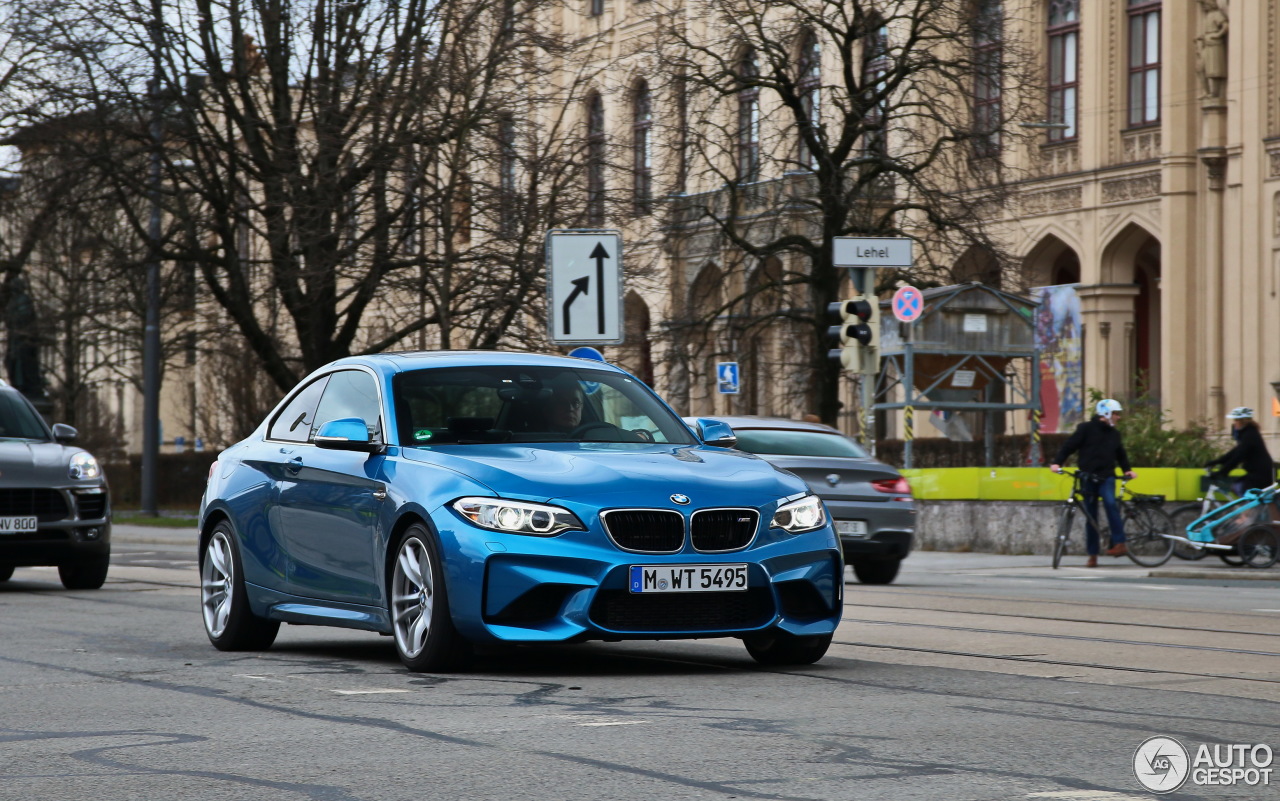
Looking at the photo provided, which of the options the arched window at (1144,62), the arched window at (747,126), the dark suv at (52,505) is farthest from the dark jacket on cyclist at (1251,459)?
the arched window at (1144,62)

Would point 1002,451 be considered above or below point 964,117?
below

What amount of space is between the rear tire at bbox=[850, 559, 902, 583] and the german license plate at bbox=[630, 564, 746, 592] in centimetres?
1059

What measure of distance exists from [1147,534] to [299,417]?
1439 centimetres

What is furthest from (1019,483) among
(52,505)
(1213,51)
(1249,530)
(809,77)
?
(1213,51)

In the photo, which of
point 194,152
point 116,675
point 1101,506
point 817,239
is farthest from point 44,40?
point 116,675

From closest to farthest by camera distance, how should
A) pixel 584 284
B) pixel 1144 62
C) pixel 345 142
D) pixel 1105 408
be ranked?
1. pixel 584 284
2. pixel 1105 408
3. pixel 345 142
4. pixel 1144 62

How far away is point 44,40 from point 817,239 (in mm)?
13503

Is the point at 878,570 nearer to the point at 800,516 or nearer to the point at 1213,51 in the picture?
the point at 800,516

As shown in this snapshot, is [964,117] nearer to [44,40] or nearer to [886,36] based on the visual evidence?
[886,36]

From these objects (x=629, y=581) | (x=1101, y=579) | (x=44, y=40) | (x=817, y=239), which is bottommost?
(x=1101, y=579)

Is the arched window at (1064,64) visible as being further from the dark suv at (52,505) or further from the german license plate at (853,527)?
the dark suv at (52,505)

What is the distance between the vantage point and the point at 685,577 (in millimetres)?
8547

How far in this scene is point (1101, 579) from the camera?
19891 mm

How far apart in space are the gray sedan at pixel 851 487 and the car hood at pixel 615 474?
913 centimetres
